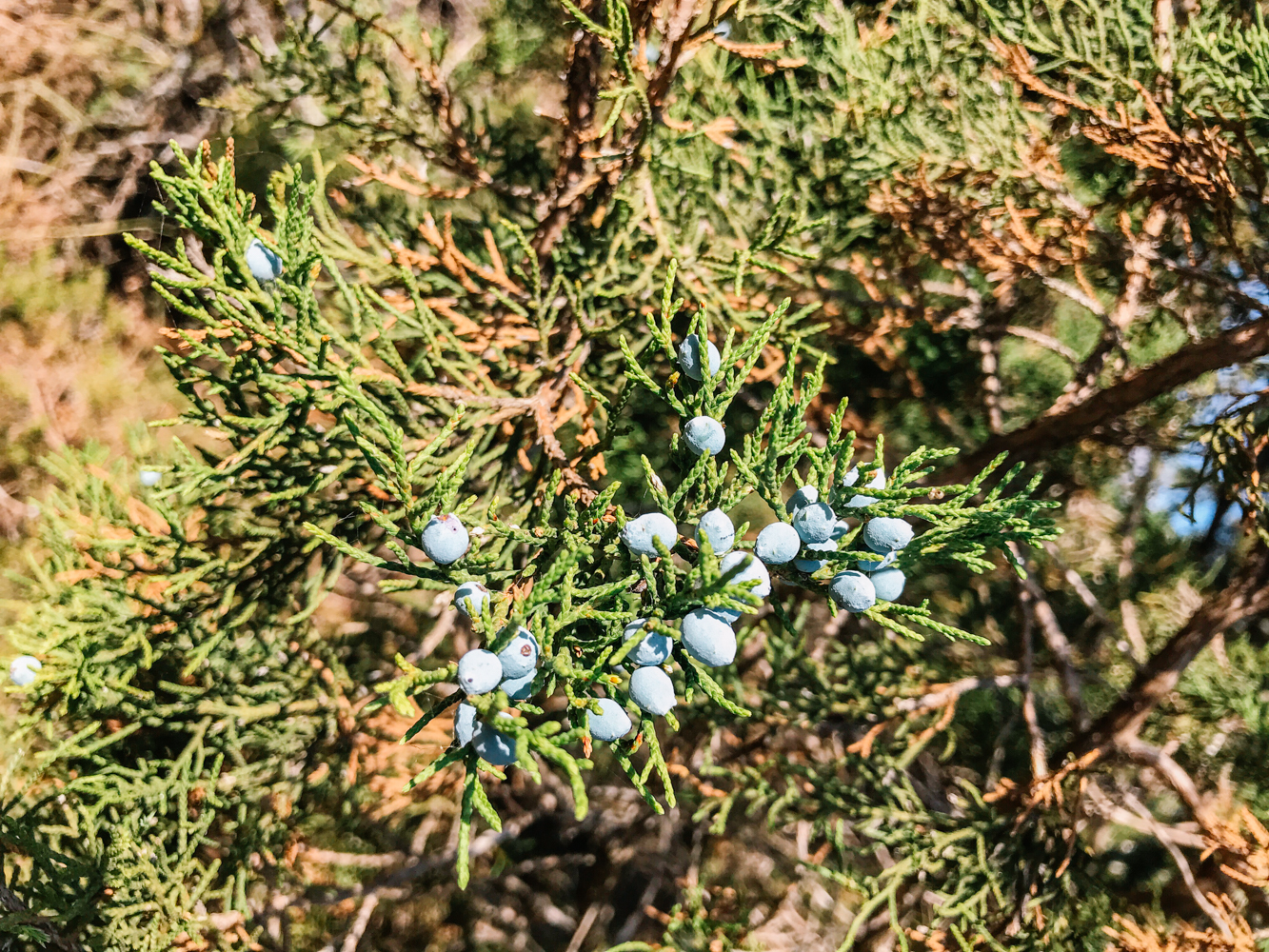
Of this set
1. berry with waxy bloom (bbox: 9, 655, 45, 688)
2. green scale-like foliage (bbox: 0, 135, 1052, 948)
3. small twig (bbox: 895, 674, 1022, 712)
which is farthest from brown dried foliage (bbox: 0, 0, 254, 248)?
small twig (bbox: 895, 674, 1022, 712)

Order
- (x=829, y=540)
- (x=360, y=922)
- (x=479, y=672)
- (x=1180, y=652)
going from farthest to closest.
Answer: (x=360, y=922), (x=1180, y=652), (x=829, y=540), (x=479, y=672)

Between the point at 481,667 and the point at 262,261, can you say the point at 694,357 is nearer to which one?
the point at 481,667

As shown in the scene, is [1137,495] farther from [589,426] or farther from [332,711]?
[332,711]

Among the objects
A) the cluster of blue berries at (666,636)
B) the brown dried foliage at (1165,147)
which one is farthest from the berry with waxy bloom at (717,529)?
the brown dried foliage at (1165,147)

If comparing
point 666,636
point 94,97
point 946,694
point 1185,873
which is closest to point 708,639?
point 666,636

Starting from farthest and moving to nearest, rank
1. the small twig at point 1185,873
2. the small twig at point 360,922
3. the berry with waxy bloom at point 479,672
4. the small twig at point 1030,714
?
the small twig at point 360,922 < the small twig at point 1030,714 < the small twig at point 1185,873 < the berry with waxy bloom at point 479,672

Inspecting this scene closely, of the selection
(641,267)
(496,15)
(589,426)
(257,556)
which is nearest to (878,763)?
(589,426)

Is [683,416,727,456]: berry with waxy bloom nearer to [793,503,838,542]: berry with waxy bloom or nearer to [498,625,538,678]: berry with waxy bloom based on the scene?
[793,503,838,542]: berry with waxy bloom

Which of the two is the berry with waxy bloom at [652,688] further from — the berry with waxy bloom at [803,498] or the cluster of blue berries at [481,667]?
the berry with waxy bloom at [803,498]
